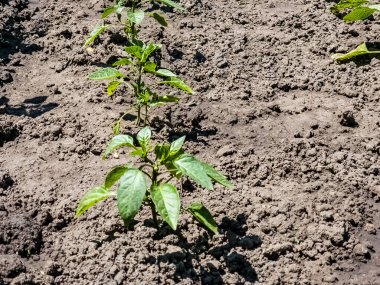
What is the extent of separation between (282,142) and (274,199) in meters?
0.47

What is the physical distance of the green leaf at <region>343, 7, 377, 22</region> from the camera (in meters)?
3.72

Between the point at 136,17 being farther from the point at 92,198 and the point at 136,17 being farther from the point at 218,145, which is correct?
the point at 92,198

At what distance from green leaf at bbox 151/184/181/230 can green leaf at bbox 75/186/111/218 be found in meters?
0.29

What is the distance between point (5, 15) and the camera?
13.8 ft

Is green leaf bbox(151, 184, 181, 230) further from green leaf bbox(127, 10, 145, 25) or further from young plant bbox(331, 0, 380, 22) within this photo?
young plant bbox(331, 0, 380, 22)

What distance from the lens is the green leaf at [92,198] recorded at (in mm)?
2447

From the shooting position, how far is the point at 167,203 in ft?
7.43

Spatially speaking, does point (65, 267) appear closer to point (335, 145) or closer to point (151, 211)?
point (151, 211)

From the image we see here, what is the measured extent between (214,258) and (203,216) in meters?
0.23

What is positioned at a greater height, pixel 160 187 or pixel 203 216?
pixel 160 187

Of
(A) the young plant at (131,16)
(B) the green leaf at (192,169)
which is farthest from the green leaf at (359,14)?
(B) the green leaf at (192,169)

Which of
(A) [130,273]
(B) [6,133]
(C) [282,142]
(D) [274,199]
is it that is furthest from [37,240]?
(C) [282,142]

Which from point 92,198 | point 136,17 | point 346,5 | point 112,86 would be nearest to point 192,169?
point 92,198

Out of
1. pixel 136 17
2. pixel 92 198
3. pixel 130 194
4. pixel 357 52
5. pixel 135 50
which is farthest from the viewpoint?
pixel 357 52
